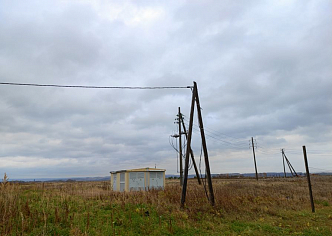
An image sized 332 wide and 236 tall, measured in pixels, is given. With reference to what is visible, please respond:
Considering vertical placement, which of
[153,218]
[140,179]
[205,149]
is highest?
[205,149]

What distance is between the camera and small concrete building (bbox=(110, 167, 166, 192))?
2044 centimetres

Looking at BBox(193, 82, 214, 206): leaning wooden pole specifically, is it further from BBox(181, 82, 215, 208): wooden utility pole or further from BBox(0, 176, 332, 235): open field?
BBox(0, 176, 332, 235): open field

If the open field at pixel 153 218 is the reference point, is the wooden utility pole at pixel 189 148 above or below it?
above

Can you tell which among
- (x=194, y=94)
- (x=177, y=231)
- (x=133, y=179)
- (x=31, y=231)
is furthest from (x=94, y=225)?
Answer: (x=133, y=179)

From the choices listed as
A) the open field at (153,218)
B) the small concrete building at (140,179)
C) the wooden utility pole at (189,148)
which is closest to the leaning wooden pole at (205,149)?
the wooden utility pole at (189,148)

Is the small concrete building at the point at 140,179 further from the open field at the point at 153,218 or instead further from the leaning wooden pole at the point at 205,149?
the leaning wooden pole at the point at 205,149

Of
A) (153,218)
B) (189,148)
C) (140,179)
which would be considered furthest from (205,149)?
(140,179)

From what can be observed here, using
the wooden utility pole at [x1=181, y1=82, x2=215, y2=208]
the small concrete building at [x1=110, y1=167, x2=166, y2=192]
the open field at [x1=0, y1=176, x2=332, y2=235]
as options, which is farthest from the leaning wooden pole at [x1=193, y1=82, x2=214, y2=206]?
the small concrete building at [x1=110, y1=167, x2=166, y2=192]

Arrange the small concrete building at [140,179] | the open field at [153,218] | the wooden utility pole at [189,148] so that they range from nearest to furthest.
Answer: the open field at [153,218]
the wooden utility pole at [189,148]
the small concrete building at [140,179]

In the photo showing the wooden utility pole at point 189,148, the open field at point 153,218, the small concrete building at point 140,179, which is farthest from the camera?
the small concrete building at point 140,179

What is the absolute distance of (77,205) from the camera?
34.1 feet

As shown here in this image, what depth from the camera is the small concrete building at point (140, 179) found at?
67.1ft

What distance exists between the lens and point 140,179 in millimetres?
20719

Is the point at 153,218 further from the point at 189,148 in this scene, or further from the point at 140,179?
the point at 140,179
